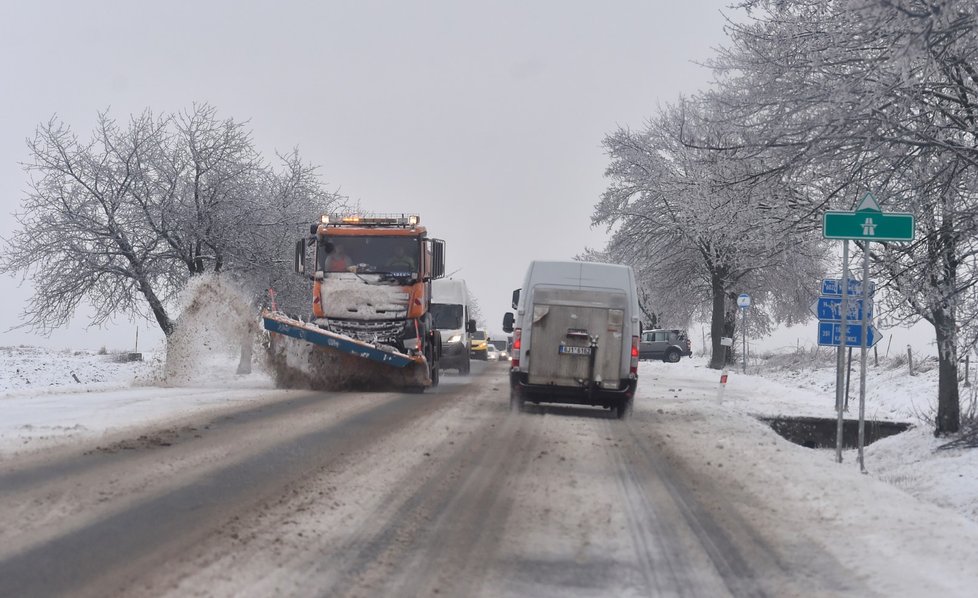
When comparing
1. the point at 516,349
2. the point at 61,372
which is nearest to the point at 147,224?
the point at 61,372

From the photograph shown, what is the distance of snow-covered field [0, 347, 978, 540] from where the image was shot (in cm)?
1080

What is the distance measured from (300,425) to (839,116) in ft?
22.9

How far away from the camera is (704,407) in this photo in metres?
17.5

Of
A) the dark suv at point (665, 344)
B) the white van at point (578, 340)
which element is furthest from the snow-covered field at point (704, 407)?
the dark suv at point (665, 344)

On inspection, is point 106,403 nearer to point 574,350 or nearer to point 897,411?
point 574,350

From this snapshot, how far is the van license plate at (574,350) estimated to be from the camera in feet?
51.0

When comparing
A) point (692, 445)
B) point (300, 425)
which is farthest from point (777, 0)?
point (300, 425)

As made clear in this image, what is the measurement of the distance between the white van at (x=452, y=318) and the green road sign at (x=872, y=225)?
1816cm

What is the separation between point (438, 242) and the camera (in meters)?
19.5

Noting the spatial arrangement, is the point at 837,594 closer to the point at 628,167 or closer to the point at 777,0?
the point at 777,0

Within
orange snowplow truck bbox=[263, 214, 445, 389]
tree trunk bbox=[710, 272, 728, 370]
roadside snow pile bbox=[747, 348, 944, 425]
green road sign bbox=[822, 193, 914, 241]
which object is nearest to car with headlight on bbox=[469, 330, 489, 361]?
roadside snow pile bbox=[747, 348, 944, 425]

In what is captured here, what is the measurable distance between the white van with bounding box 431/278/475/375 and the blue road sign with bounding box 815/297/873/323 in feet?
43.5

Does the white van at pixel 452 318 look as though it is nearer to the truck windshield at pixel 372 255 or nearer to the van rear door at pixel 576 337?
the truck windshield at pixel 372 255

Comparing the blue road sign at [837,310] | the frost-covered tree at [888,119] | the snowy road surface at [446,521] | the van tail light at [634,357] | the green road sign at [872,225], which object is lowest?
the snowy road surface at [446,521]
